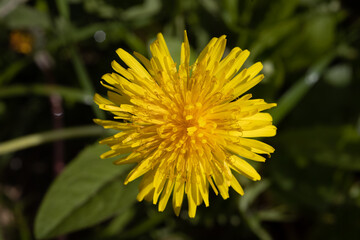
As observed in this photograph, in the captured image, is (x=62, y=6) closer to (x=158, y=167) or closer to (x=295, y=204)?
(x=158, y=167)

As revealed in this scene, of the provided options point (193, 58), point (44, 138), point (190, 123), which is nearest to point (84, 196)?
point (44, 138)

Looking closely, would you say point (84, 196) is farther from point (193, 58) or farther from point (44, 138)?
point (193, 58)

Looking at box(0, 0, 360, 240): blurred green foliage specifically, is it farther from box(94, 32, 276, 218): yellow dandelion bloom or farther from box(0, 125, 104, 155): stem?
box(94, 32, 276, 218): yellow dandelion bloom

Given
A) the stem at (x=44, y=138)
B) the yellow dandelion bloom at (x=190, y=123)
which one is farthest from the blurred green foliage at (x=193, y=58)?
the yellow dandelion bloom at (x=190, y=123)

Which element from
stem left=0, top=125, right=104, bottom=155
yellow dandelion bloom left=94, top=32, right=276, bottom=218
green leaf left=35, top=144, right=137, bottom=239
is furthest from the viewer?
stem left=0, top=125, right=104, bottom=155

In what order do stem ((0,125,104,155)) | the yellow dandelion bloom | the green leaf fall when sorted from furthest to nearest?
stem ((0,125,104,155)) → the green leaf → the yellow dandelion bloom

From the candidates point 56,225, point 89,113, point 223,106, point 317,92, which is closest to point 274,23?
point 317,92

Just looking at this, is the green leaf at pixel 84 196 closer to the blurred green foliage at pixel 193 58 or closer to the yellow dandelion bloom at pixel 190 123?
the blurred green foliage at pixel 193 58

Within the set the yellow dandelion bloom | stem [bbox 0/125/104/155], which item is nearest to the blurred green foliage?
stem [bbox 0/125/104/155]
